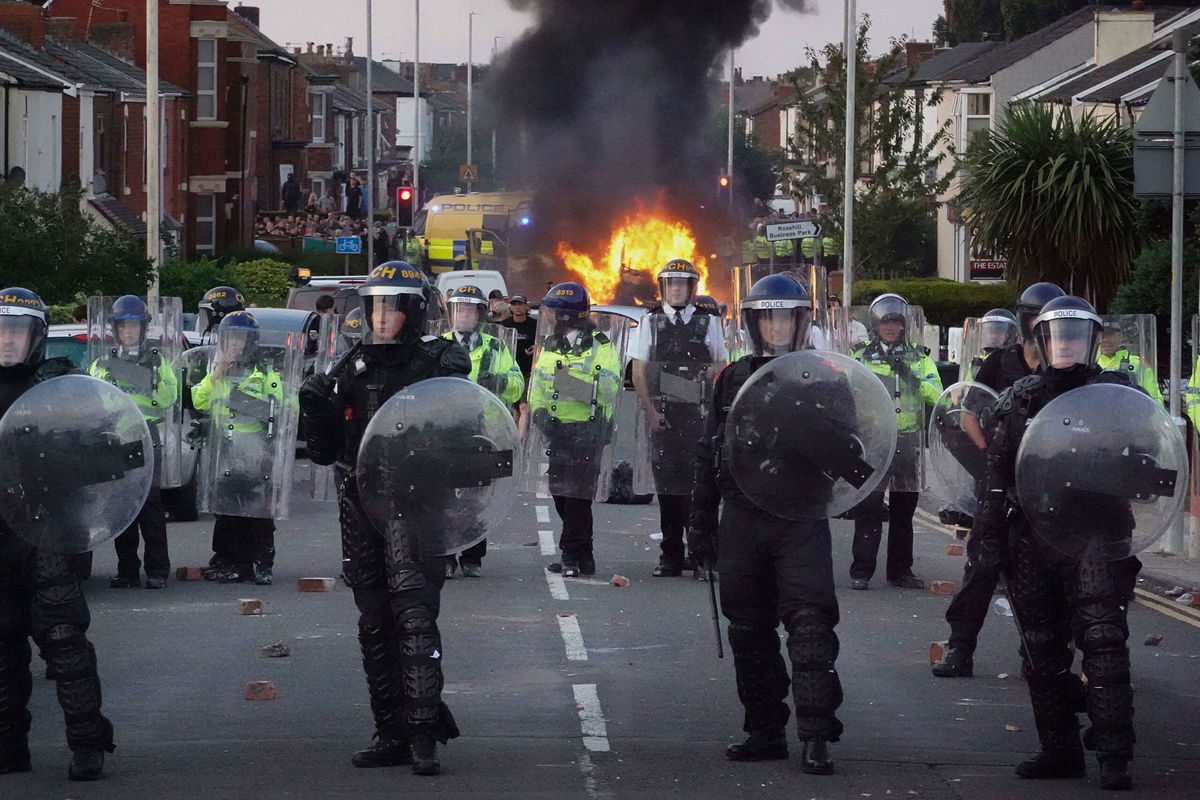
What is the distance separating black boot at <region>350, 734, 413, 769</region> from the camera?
6875mm

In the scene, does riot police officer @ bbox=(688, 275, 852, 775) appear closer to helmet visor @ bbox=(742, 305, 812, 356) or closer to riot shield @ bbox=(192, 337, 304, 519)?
helmet visor @ bbox=(742, 305, 812, 356)

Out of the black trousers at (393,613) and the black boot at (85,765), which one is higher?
the black trousers at (393,613)

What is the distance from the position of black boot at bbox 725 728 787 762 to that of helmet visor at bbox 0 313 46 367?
2.88 meters

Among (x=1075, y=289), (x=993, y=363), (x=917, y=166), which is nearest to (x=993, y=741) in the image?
(x=993, y=363)

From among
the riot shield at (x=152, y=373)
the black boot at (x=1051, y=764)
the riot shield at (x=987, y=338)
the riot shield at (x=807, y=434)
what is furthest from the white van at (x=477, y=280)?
the black boot at (x=1051, y=764)

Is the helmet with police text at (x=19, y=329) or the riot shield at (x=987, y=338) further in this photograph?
the riot shield at (x=987, y=338)

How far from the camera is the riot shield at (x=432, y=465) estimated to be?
684cm

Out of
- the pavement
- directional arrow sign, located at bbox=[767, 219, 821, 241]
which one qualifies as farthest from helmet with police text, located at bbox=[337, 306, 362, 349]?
directional arrow sign, located at bbox=[767, 219, 821, 241]

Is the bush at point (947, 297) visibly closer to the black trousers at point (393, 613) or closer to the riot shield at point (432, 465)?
the riot shield at point (432, 465)

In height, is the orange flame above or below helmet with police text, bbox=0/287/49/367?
above

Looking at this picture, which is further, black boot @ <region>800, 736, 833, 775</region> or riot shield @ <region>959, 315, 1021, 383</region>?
riot shield @ <region>959, 315, 1021, 383</region>

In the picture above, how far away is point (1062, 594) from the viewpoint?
6.95m

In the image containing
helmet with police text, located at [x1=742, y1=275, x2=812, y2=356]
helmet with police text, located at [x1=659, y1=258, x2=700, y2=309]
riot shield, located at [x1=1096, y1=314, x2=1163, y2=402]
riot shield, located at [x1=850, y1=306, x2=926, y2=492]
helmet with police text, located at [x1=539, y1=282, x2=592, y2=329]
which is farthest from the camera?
helmet with police text, located at [x1=539, y1=282, x2=592, y2=329]

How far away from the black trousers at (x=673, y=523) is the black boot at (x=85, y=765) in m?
6.05
